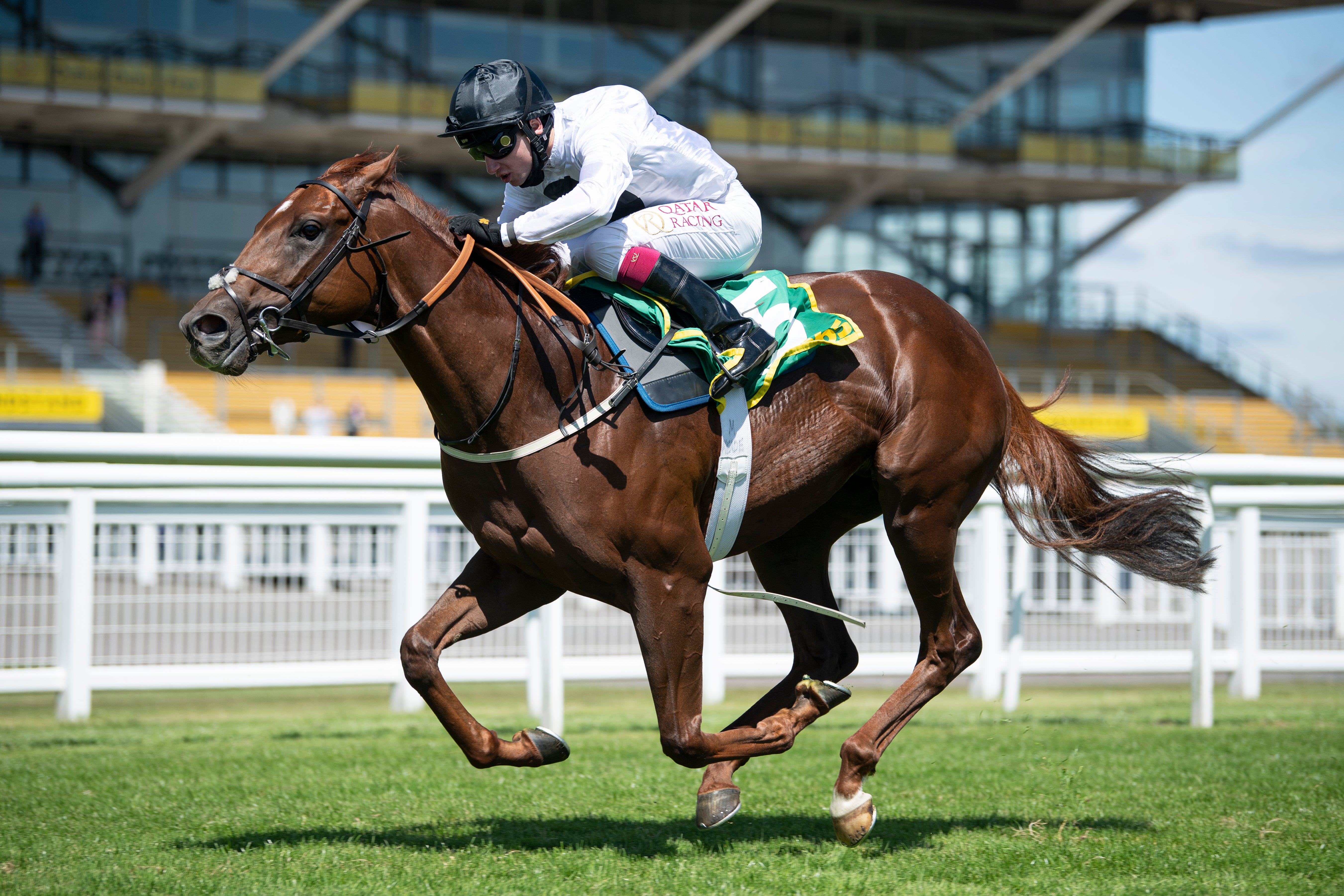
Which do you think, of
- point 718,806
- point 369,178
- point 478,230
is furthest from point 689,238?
point 718,806

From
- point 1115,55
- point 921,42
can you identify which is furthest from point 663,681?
point 1115,55

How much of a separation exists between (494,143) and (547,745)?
71.1 inches

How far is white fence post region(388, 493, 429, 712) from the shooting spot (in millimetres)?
6418

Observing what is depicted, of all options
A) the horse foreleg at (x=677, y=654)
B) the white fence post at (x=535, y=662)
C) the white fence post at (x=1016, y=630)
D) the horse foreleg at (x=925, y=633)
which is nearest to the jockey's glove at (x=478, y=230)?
the horse foreleg at (x=677, y=654)

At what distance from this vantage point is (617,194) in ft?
12.0

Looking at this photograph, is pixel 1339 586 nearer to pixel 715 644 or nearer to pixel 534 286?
pixel 715 644

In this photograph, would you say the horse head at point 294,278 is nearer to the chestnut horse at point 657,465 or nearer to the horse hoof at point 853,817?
the chestnut horse at point 657,465

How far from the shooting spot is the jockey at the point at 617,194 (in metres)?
3.68

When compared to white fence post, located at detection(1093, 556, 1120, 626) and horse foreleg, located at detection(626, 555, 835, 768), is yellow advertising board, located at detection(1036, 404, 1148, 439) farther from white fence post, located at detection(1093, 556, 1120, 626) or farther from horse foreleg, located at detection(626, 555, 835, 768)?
horse foreleg, located at detection(626, 555, 835, 768)

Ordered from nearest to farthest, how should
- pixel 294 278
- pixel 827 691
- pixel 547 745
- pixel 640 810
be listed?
pixel 294 278 → pixel 547 745 → pixel 827 691 → pixel 640 810

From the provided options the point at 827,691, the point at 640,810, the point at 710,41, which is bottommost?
the point at 640,810

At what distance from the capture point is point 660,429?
381 cm

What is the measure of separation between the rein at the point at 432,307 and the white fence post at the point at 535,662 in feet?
8.12

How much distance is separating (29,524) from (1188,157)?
3042cm
